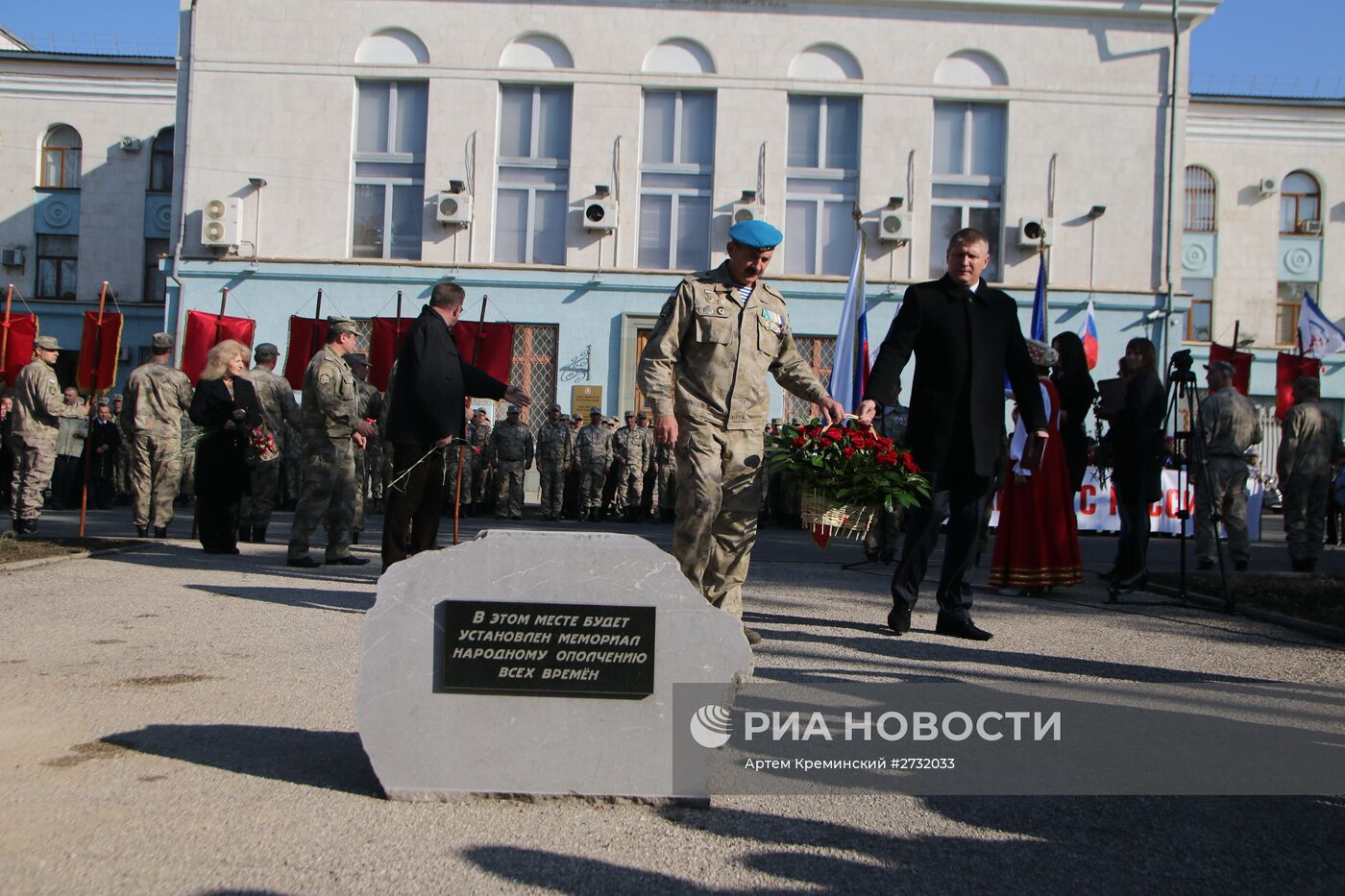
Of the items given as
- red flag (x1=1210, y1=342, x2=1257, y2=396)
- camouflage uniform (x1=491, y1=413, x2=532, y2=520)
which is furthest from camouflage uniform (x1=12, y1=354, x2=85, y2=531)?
red flag (x1=1210, y1=342, x2=1257, y2=396)

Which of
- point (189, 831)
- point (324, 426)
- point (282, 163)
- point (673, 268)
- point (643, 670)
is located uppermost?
point (282, 163)

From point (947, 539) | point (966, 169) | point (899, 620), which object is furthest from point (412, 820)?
point (966, 169)

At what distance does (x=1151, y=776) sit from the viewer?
3.99 meters

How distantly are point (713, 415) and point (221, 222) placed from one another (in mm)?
23300

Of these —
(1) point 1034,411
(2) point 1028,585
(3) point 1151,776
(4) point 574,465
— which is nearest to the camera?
(3) point 1151,776

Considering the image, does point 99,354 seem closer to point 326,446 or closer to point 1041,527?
point 326,446

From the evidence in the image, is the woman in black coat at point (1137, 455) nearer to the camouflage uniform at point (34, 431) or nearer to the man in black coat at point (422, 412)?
the man in black coat at point (422, 412)

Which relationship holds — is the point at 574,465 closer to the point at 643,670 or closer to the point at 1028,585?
the point at 1028,585

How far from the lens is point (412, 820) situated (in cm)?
339

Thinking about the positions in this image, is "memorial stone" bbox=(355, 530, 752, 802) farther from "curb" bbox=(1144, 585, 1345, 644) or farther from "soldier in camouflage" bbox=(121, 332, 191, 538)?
"soldier in camouflage" bbox=(121, 332, 191, 538)

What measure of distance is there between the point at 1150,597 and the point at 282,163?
74.4 ft

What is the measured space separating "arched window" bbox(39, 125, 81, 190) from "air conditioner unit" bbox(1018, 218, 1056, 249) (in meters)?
29.5

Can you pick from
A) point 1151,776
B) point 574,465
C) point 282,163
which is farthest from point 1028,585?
point 282,163

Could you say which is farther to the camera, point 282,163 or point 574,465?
point 282,163
